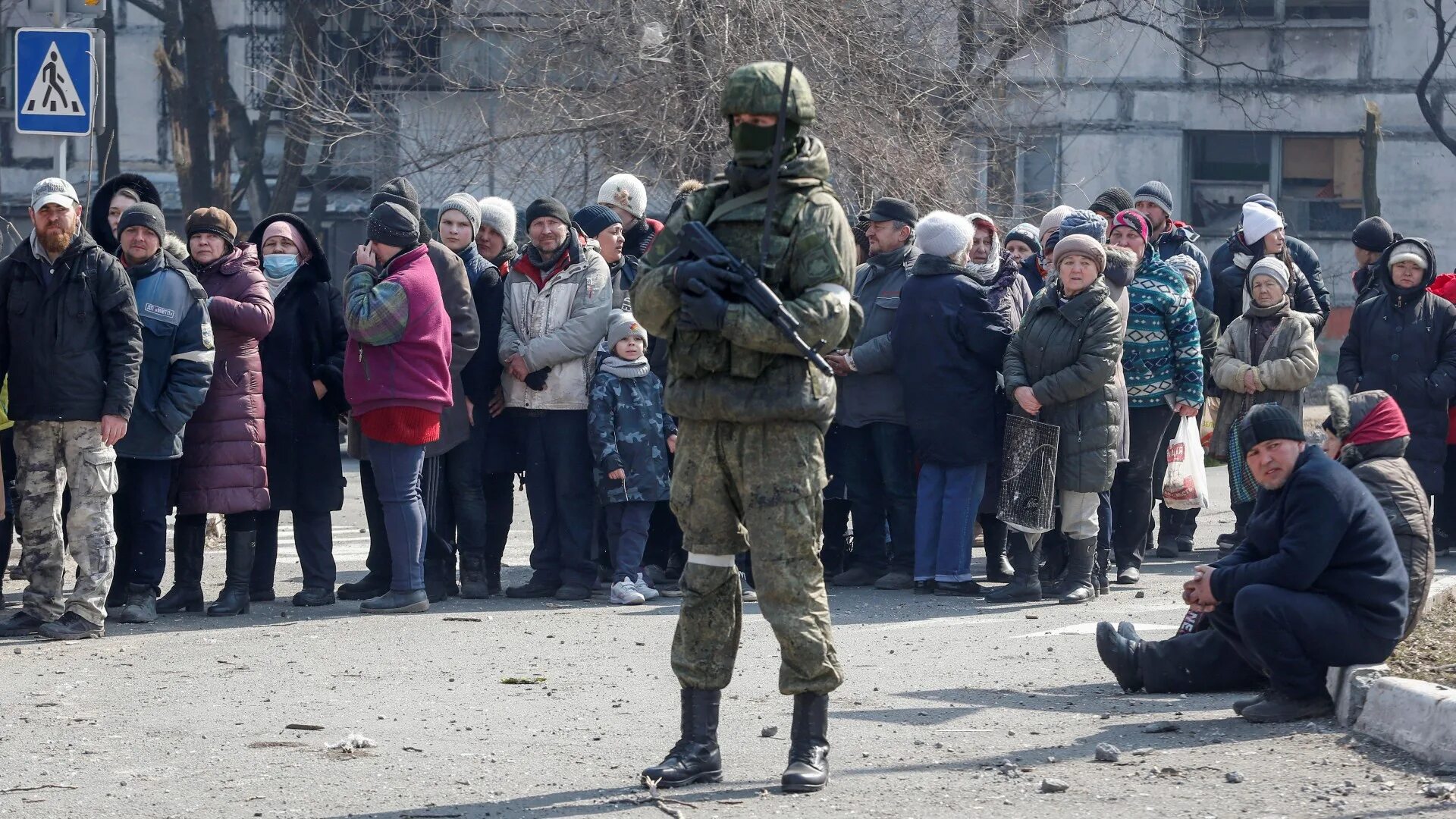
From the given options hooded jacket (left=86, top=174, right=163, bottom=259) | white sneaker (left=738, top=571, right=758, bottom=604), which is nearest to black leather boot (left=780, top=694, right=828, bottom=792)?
white sneaker (left=738, top=571, right=758, bottom=604)

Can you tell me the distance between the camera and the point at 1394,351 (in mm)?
11109

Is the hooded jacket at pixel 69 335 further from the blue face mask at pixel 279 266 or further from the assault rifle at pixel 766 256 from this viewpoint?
the assault rifle at pixel 766 256

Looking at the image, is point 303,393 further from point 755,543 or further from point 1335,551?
point 1335,551

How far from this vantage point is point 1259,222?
11766mm

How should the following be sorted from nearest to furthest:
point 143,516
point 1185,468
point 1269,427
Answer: point 1269,427, point 143,516, point 1185,468

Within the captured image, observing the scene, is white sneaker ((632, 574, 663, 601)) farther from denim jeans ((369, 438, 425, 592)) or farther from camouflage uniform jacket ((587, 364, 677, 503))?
denim jeans ((369, 438, 425, 592))

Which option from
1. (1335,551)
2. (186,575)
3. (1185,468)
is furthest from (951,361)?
(186,575)

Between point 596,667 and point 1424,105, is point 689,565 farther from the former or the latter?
point 1424,105

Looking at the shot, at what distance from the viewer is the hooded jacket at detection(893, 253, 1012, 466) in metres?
9.59

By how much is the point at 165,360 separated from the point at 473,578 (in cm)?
196

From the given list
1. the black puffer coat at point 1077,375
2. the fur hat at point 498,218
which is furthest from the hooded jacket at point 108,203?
the black puffer coat at point 1077,375

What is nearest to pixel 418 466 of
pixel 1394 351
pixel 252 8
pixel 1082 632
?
pixel 1082 632

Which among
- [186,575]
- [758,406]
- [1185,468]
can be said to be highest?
[758,406]

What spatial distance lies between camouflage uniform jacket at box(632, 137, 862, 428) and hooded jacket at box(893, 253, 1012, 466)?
4039 mm
